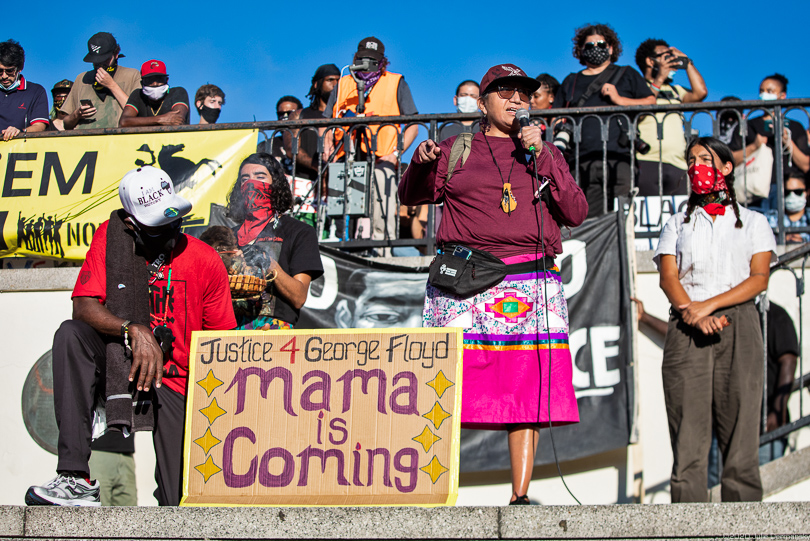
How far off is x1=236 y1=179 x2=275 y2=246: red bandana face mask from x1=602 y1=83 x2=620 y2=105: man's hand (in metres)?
3.89

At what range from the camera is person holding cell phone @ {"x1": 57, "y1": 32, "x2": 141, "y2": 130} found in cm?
820

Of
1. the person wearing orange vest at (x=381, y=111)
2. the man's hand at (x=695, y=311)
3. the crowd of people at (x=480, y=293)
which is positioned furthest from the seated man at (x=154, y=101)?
the man's hand at (x=695, y=311)

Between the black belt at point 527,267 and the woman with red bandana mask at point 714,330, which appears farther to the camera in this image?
the woman with red bandana mask at point 714,330

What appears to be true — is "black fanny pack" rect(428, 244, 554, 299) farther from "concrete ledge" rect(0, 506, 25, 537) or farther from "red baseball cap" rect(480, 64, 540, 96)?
"concrete ledge" rect(0, 506, 25, 537)

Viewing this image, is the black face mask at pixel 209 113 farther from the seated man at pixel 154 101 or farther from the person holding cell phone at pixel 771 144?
the person holding cell phone at pixel 771 144

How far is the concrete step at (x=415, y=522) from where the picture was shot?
9.87 ft

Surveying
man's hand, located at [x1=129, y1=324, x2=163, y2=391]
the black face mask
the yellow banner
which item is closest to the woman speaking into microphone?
man's hand, located at [x1=129, y1=324, x2=163, y2=391]

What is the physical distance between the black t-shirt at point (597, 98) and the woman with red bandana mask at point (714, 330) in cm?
239

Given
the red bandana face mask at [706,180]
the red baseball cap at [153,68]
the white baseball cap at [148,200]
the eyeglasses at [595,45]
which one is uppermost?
the eyeglasses at [595,45]

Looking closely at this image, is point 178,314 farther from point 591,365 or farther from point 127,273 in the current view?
point 591,365

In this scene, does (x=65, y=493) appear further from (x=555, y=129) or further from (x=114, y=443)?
(x=555, y=129)

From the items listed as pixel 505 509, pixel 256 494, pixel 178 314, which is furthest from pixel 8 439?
pixel 505 509

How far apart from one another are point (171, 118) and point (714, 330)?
16.7ft

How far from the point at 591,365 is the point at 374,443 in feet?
9.32
